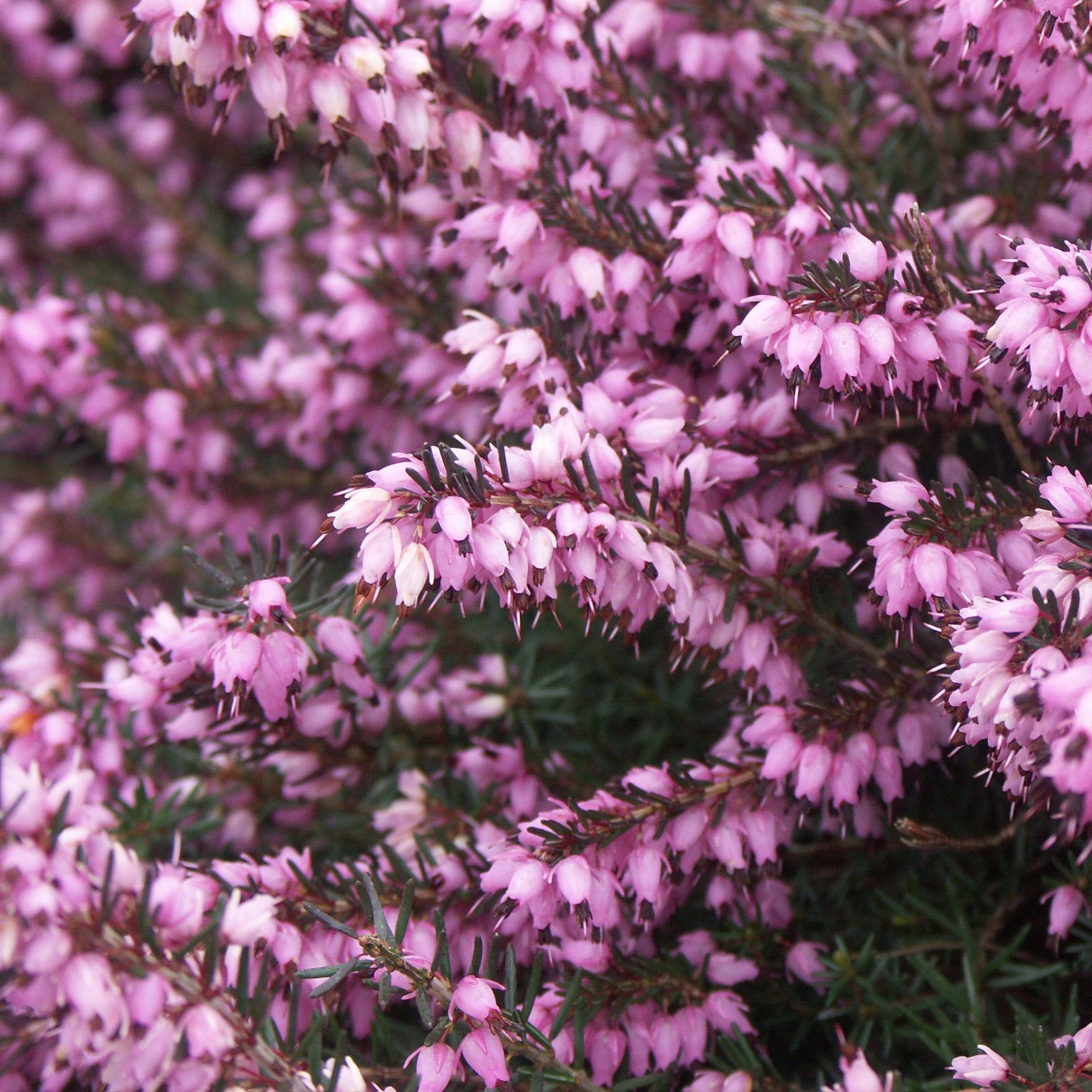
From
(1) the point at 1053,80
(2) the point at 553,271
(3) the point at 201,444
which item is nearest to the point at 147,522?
(3) the point at 201,444

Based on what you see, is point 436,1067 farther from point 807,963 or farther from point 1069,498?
point 1069,498

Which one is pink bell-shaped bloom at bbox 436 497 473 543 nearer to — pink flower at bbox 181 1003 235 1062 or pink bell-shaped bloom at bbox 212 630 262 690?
pink bell-shaped bloom at bbox 212 630 262 690

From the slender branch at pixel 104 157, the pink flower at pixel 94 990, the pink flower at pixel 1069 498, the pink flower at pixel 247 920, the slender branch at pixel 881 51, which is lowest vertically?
the pink flower at pixel 247 920

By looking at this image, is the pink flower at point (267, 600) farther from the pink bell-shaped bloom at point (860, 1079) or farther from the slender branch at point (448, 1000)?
the pink bell-shaped bloom at point (860, 1079)

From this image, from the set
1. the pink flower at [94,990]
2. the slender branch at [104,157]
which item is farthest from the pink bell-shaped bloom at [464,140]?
the slender branch at [104,157]

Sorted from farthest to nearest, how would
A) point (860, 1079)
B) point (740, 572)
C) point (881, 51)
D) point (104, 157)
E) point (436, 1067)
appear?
point (104, 157) → point (881, 51) → point (740, 572) → point (436, 1067) → point (860, 1079)

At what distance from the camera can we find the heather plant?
1224 millimetres

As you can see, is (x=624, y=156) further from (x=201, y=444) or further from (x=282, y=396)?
(x=201, y=444)

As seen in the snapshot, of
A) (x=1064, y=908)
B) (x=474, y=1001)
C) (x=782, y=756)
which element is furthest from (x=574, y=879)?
(x=1064, y=908)

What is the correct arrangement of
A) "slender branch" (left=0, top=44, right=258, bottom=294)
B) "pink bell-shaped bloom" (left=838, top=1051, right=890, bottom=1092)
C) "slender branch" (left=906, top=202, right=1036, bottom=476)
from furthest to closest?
"slender branch" (left=0, top=44, right=258, bottom=294) → "slender branch" (left=906, top=202, right=1036, bottom=476) → "pink bell-shaped bloom" (left=838, top=1051, right=890, bottom=1092)

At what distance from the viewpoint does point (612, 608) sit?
1.41 m

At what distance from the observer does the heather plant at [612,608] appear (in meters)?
1.22

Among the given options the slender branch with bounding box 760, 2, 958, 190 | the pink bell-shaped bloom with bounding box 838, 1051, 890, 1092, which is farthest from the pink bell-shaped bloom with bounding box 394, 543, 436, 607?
the slender branch with bounding box 760, 2, 958, 190

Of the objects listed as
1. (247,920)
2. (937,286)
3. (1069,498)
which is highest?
(937,286)
